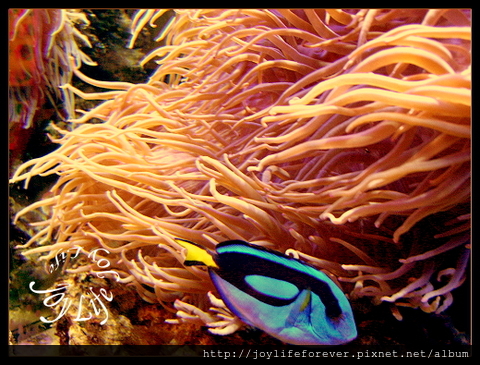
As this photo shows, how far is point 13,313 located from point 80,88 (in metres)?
0.49

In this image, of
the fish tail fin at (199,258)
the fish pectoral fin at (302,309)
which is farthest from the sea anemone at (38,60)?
the fish pectoral fin at (302,309)

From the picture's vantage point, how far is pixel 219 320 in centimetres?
58

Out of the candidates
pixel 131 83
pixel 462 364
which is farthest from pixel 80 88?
pixel 462 364

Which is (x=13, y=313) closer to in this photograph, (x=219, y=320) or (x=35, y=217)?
(x=35, y=217)

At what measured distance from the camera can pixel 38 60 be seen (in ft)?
2.30

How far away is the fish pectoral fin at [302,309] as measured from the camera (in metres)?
0.52

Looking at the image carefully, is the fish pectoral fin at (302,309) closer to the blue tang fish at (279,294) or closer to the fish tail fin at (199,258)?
the blue tang fish at (279,294)

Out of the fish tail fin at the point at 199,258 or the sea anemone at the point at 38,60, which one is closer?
the fish tail fin at the point at 199,258

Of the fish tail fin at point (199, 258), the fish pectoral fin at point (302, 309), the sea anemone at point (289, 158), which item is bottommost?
the fish pectoral fin at point (302, 309)

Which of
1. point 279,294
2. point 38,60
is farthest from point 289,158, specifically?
point 38,60

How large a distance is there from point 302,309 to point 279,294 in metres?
0.04

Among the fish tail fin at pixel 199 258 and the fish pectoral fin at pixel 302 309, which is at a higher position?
the fish tail fin at pixel 199 258

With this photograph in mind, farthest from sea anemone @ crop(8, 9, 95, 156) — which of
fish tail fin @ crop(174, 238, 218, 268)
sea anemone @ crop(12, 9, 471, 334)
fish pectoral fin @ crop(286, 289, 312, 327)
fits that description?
fish pectoral fin @ crop(286, 289, 312, 327)

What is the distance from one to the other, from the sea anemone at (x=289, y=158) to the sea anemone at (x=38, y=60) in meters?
0.07
